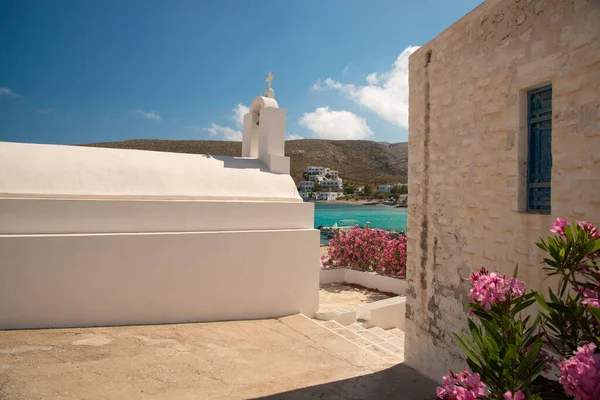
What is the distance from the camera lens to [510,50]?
364 centimetres

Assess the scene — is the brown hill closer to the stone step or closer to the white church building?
the stone step

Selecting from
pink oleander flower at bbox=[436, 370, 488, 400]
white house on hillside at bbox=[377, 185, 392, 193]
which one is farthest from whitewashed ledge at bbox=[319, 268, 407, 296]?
white house on hillside at bbox=[377, 185, 392, 193]

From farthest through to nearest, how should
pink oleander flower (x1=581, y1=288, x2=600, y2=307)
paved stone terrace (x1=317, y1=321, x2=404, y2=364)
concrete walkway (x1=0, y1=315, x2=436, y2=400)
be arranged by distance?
paved stone terrace (x1=317, y1=321, x2=404, y2=364), concrete walkway (x1=0, y1=315, x2=436, y2=400), pink oleander flower (x1=581, y1=288, x2=600, y2=307)

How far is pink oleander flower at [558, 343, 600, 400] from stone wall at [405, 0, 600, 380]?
1561mm

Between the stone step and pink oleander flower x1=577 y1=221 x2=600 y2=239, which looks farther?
the stone step

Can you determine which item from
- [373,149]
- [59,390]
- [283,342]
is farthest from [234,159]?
[373,149]

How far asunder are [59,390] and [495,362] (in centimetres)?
394

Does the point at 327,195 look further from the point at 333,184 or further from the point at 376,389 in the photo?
the point at 376,389

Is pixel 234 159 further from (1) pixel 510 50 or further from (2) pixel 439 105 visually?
(1) pixel 510 50

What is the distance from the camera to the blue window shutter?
3316 millimetres

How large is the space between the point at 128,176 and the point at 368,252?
22.2 ft

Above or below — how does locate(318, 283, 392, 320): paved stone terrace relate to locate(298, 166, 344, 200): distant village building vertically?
below

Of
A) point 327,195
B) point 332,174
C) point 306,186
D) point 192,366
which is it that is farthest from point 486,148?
point 306,186

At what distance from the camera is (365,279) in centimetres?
1049
